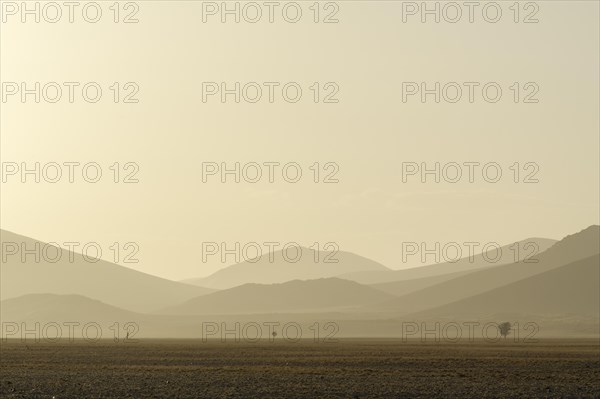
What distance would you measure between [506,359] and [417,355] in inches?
354

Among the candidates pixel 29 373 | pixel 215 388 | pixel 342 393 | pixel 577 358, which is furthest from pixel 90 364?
pixel 577 358

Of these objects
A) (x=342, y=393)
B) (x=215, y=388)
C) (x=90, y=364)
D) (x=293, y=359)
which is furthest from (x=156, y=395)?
(x=293, y=359)

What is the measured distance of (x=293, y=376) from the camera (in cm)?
6350

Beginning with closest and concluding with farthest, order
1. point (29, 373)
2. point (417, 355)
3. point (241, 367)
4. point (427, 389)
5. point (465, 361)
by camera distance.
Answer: point (427, 389)
point (29, 373)
point (241, 367)
point (465, 361)
point (417, 355)

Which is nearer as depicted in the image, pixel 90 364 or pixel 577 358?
pixel 90 364

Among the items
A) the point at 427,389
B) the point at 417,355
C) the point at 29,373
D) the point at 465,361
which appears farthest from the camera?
the point at 417,355

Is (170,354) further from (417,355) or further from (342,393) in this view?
(342,393)

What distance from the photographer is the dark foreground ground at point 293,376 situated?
172 ft

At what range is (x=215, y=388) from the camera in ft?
180

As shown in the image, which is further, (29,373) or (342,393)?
(29,373)

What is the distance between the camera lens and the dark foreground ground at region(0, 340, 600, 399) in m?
52.5

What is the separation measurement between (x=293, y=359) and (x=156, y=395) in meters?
34.9

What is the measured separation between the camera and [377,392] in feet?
172

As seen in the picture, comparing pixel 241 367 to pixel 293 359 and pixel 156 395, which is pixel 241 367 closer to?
pixel 293 359
